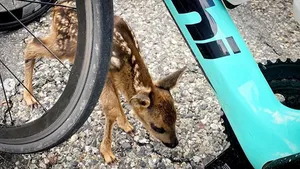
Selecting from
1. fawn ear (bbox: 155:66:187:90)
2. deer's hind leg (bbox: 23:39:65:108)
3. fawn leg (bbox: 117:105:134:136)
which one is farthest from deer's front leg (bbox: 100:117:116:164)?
deer's hind leg (bbox: 23:39:65:108)

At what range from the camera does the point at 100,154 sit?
2.70m

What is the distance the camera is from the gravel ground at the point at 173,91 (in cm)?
267

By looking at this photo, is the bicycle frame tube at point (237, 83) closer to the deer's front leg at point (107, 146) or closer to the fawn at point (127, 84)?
the fawn at point (127, 84)

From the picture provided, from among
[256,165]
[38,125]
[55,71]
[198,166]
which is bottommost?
[198,166]

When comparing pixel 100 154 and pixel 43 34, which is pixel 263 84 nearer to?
pixel 100 154

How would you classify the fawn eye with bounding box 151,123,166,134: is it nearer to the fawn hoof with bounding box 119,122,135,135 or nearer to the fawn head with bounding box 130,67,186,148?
the fawn head with bounding box 130,67,186,148

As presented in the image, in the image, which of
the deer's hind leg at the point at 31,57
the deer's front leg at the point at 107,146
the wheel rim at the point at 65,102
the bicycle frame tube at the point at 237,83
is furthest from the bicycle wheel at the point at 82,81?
the deer's hind leg at the point at 31,57

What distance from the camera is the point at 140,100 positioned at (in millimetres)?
2443

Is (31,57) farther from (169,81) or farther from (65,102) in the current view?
(65,102)

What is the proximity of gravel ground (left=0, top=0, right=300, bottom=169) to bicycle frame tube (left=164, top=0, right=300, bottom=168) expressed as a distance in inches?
35.5

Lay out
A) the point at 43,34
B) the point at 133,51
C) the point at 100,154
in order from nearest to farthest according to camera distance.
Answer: the point at 133,51 < the point at 100,154 < the point at 43,34

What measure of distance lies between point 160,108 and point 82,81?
2.80 feet

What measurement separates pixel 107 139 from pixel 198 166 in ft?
1.51

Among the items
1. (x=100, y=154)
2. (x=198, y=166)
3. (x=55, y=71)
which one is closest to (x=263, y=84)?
(x=198, y=166)
